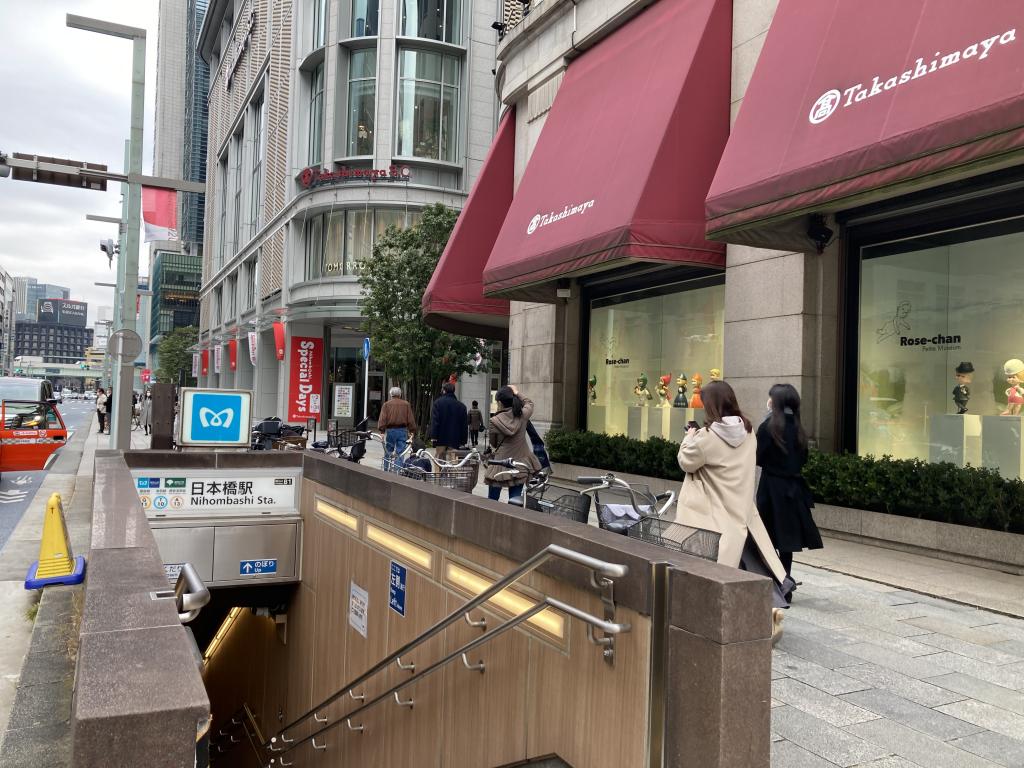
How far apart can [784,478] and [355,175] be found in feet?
98.2

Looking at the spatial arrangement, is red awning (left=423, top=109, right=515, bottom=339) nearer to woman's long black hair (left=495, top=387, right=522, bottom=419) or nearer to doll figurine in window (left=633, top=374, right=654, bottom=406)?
doll figurine in window (left=633, top=374, right=654, bottom=406)

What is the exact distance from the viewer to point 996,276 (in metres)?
8.94

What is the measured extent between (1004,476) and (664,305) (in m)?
6.37

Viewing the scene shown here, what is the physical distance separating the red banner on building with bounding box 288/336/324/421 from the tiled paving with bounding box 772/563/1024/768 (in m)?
32.4

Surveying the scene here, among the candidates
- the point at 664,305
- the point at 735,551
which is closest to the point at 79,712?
the point at 735,551

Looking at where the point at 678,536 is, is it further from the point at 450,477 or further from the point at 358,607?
the point at 358,607

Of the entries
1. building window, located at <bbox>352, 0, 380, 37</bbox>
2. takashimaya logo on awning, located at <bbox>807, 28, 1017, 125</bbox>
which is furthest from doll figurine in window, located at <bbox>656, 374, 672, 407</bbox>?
building window, located at <bbox>352, 0, 380, 37</bbox>

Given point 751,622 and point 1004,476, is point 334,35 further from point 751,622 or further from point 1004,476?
point 751,622

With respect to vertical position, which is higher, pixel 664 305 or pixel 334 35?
pixel 334 35

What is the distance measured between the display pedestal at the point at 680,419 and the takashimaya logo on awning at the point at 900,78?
222 inches

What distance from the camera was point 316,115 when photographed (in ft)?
121

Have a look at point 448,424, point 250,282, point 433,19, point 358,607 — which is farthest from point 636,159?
point 250,282

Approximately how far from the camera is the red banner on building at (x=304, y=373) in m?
36.8

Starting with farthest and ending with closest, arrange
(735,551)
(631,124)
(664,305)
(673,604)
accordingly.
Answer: (664,305) < (631,124) < (735,551) < (673,604)
